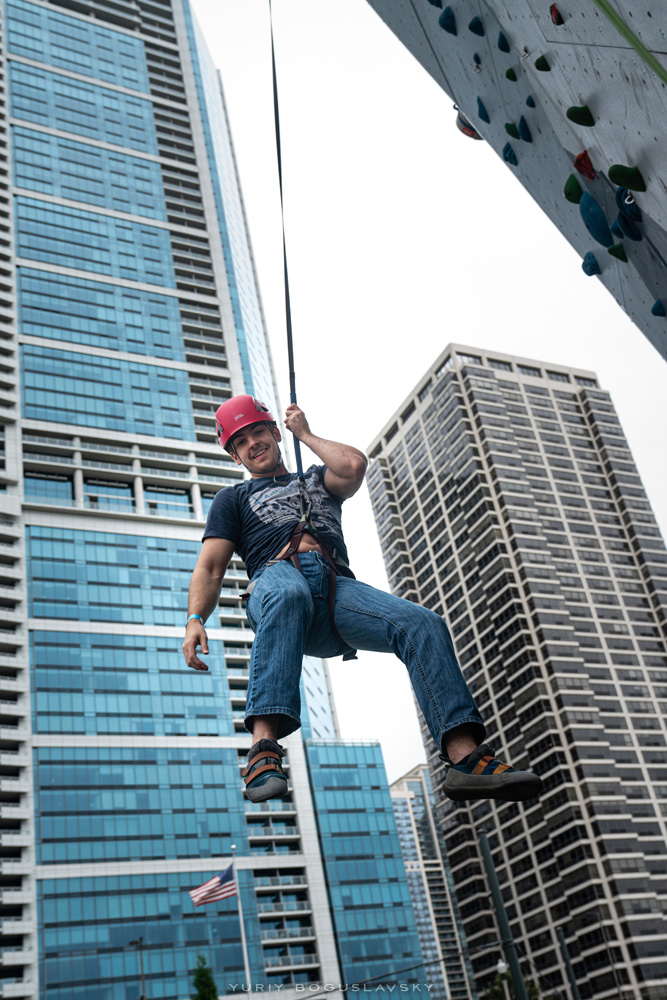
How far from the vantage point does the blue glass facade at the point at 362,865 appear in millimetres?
69000

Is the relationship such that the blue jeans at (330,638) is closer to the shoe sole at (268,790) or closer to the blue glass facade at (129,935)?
the shoe sole at (268,790)

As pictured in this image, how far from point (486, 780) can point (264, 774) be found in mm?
892

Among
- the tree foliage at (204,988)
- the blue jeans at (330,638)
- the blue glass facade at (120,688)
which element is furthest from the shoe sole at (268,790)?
the blue glass facade at (120,688)

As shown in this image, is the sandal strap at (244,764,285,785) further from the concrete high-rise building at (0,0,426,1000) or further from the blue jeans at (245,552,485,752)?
the concrete high-rise building at (0,0,426,1000)

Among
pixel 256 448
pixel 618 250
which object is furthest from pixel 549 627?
pixel 618 250

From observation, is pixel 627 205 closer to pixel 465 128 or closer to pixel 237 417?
pixel 237 417

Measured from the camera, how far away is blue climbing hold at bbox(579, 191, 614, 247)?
3.94m

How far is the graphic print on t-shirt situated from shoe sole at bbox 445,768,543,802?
1.56 metres

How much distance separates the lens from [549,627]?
322 feet

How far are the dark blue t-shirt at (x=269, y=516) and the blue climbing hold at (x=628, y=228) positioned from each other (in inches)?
78.0

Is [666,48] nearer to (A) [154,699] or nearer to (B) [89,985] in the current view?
(B) [89,985]

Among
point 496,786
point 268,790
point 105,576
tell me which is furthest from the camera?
point 105,576

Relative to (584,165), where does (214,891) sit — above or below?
above

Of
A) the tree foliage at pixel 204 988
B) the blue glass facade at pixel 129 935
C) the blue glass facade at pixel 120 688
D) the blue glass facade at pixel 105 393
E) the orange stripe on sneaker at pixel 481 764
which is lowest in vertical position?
the orange stripe on sneaker at pixel 481 764
